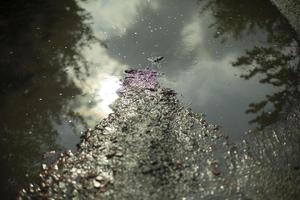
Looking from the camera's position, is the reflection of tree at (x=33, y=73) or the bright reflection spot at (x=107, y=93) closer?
the reflection of tree at (x=33, y=73)

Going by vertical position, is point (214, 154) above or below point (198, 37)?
below

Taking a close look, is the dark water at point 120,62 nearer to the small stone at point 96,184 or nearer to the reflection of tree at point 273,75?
the reflection of tree at point 273,75

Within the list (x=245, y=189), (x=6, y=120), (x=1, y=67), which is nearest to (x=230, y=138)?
(x=245, y=189)

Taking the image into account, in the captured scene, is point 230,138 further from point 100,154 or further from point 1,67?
Result: point 1,67

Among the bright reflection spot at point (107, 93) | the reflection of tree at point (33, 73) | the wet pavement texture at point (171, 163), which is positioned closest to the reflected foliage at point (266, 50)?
the wet pavement texture at point (171, 163)

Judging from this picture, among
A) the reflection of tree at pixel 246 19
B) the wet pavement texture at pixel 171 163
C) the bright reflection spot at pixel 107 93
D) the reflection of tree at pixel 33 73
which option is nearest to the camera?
the wet pavement texture at pixel 171 163

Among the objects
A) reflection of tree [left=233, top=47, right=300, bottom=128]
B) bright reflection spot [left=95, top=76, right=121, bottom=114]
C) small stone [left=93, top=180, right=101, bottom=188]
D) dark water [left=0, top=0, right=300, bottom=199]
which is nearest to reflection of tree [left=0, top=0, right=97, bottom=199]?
dark water [left=0, top=0, right=300, bottom=199]

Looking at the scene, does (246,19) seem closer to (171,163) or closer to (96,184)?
(171,163)

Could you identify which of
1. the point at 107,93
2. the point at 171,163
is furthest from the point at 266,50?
the point at 171,163
